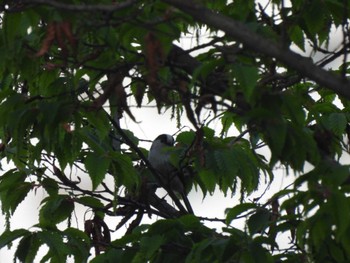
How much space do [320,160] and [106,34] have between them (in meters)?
1.20

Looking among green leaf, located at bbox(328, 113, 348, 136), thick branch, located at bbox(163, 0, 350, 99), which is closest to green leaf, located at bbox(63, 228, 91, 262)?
green leaf, located at bbox(328, 113, 348, 136)

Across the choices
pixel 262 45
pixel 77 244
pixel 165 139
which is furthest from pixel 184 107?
pixel 165 139

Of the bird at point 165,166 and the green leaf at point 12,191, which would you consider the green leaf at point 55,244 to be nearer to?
the green leaf at point 12,191

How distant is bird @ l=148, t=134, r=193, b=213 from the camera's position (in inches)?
297

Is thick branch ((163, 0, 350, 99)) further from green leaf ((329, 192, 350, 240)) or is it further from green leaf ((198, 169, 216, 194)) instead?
green leaf ((198, 169, 216, 194))

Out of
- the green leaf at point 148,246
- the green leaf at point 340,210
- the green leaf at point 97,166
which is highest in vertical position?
the green leaf at point 97,166

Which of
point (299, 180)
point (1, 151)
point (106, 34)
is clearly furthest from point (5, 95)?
point (299, 180)

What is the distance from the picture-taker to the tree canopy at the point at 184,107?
4.14 metres

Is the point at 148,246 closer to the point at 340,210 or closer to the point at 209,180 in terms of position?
the point at 340,210

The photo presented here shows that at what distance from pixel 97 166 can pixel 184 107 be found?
1.39 metres

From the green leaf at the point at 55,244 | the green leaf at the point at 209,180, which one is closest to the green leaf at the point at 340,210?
the green leaf at the point at 55,244

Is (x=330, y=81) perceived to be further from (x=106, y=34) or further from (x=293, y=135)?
(x=106, y=34)

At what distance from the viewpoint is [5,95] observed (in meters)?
6.27

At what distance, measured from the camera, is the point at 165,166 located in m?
9.94
